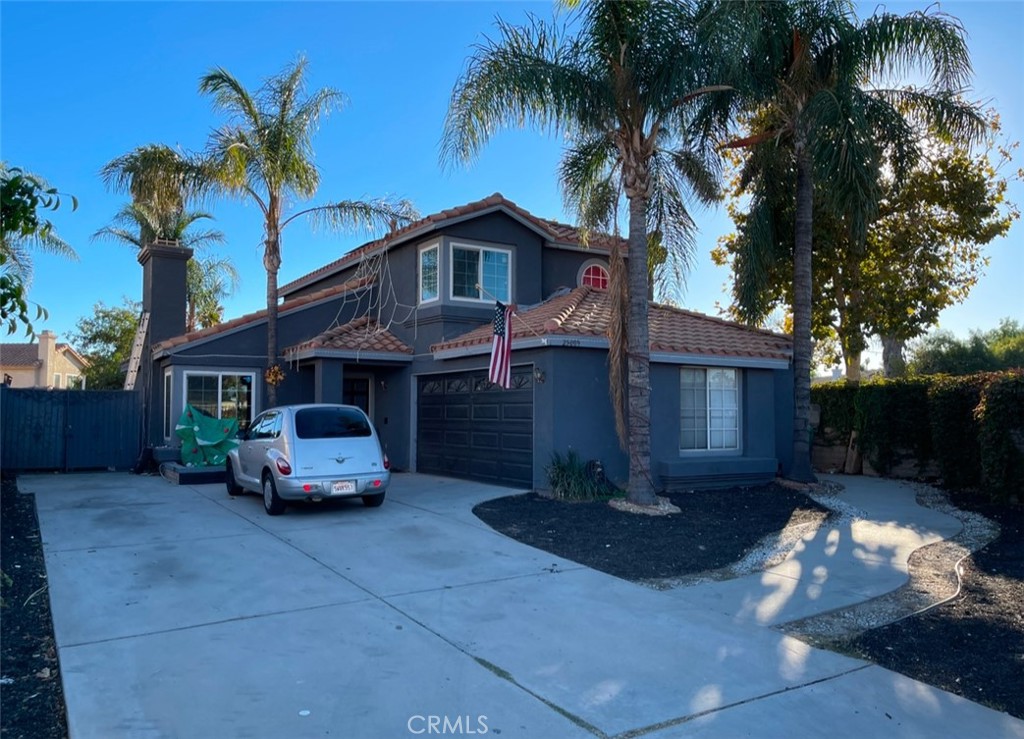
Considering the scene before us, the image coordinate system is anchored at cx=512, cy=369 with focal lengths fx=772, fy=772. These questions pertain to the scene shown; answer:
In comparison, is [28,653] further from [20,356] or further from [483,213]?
[20,356]

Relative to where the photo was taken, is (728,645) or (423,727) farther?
(728,645)

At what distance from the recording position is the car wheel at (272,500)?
11016 mm

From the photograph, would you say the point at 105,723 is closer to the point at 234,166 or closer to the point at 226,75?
the point at 234,166

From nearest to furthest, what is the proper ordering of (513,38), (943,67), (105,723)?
1. (105,723)
2. (513,38)
3. (943,67)

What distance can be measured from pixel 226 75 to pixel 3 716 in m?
13.3

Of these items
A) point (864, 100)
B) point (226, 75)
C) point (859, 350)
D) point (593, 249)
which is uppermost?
point (226, 75)

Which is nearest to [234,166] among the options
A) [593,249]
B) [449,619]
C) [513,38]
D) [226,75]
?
[226,75]

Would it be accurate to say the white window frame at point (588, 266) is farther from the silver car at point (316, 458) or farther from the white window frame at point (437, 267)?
the silver car at point (316, 458)

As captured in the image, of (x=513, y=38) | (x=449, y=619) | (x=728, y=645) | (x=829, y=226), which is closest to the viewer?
(x=728, y=645)

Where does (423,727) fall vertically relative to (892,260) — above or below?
below

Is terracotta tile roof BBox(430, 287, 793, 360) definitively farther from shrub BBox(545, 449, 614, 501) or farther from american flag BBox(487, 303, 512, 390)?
shrub BBox(545, 449, 614, 501)

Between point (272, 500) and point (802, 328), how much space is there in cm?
1040

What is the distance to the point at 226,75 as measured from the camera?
15.1 m

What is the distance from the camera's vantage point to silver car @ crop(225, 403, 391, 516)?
1084 cm
